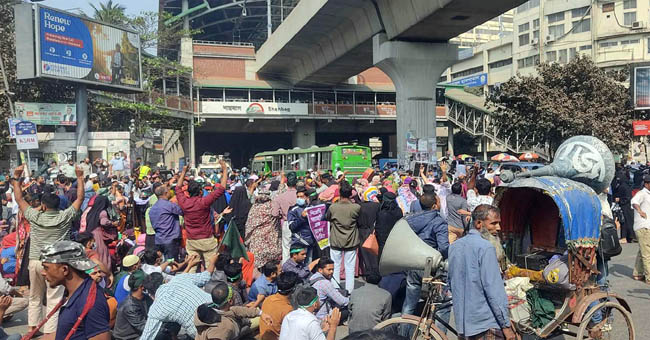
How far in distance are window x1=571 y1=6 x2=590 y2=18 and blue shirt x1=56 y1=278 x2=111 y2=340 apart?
48.0 m

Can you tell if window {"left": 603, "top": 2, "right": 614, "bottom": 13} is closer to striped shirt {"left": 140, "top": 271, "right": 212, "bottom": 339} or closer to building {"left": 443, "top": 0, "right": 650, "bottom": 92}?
building {"left": 443, "top": 0, "right": 650, "bottom": 92}

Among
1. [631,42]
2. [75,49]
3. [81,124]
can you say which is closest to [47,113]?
[81,124]

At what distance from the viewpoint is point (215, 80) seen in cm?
4250

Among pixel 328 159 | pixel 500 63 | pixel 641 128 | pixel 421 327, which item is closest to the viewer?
pixel 421 327

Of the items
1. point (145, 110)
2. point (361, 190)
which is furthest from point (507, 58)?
point (361, 190)

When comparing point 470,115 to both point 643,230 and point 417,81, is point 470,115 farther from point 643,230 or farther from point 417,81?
point 643,230

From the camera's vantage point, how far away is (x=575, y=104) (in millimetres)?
25281

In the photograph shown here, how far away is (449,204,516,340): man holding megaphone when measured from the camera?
154 inches

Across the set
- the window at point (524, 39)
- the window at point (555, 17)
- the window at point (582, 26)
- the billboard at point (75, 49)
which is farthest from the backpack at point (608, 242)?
the window at point (524, 39)

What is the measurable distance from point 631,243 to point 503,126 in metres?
16.6

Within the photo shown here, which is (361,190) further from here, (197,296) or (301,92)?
(301,92)

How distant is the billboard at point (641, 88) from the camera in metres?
24.5

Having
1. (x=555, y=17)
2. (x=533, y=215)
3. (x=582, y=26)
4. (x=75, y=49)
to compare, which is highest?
(x=555, y=17)

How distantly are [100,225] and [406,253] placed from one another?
527 cm
